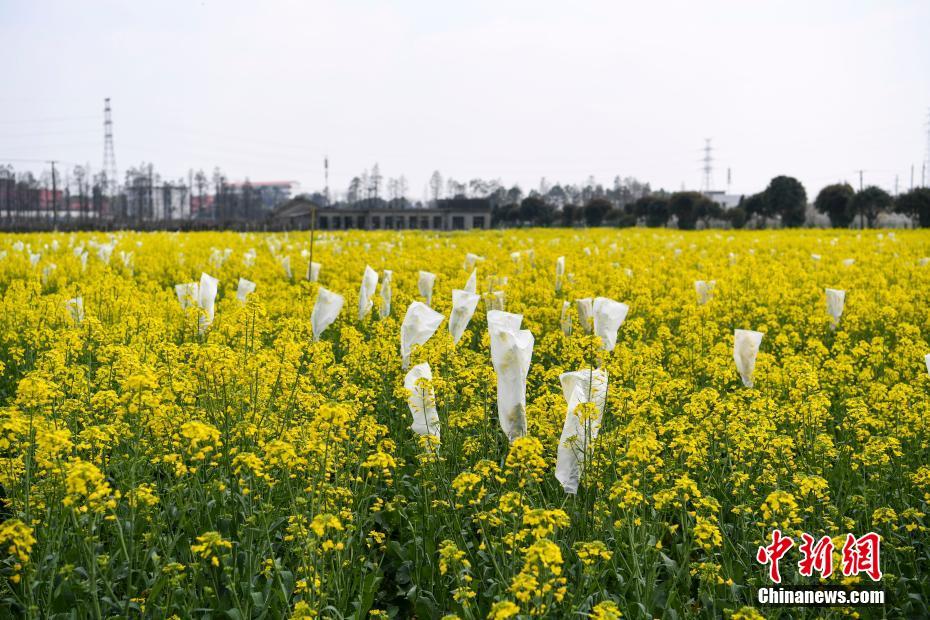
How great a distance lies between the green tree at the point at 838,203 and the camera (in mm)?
46281

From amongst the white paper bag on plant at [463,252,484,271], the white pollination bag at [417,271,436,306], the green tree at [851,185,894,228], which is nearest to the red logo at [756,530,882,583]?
the white pollination bag at [417,271,436,306]

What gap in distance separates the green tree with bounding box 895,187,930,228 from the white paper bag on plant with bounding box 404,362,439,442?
42727mm

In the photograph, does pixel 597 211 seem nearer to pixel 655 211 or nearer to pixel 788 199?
pixel 655 211

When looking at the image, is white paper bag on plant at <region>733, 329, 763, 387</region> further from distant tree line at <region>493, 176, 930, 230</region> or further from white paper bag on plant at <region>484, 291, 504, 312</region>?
distant tree line at <region>493, 176, 930, 230</region>

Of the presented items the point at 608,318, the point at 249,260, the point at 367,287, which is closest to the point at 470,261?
the point at 249,260

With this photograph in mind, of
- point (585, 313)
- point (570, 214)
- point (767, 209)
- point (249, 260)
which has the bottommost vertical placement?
point (585, 313)

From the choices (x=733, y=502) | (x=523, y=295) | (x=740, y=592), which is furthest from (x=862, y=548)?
(x=523, y=295)

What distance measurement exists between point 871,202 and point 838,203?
390 cm

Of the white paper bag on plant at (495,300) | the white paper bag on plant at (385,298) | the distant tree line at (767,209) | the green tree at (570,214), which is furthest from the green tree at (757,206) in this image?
the white paper bag on plant at (385,298)

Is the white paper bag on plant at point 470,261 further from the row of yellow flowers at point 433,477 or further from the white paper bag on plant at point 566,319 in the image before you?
the row of yellow flowers at point 433,477

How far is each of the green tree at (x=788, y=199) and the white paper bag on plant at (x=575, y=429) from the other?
50185mm

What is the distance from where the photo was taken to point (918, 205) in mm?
40188

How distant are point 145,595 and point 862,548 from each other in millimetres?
3147

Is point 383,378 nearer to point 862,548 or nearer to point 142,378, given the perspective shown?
point 142,378
